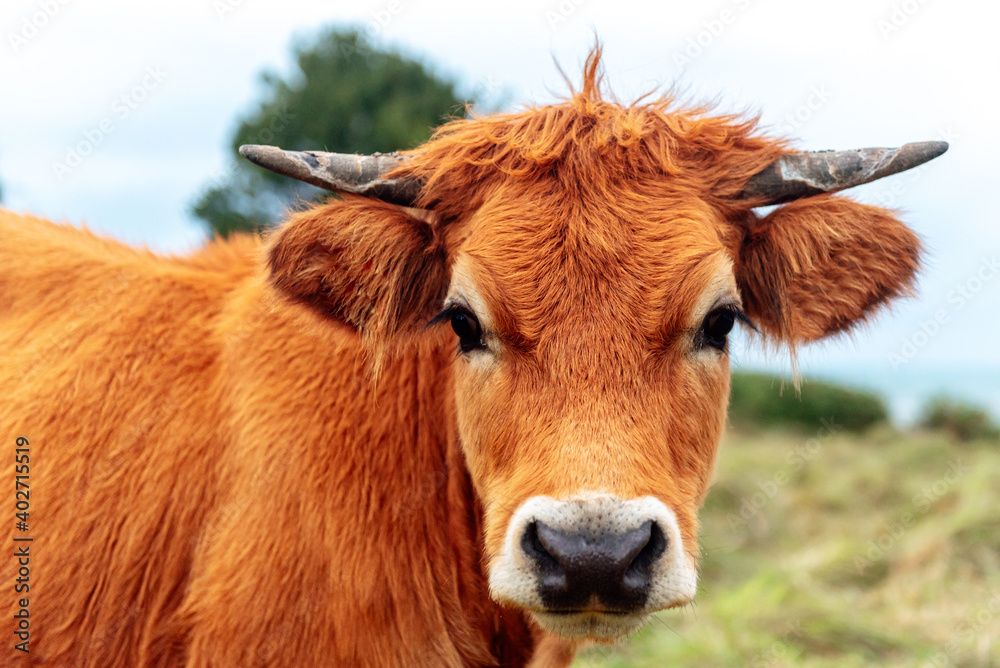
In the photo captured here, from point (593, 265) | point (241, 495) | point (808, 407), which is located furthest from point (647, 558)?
point (808, 407)

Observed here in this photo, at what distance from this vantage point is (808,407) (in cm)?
1888

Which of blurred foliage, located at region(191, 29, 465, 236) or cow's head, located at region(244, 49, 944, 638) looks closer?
cow's head, located at region(244, 49, 944, 638)

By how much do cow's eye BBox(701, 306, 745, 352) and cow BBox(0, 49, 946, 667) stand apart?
0.04 feet

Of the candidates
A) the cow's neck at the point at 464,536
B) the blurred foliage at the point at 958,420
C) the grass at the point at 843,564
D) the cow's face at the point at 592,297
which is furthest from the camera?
the blurred foliage at the point at 958,420

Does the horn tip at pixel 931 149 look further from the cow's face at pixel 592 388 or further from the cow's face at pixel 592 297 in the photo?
the cow's face at pixel 592 388

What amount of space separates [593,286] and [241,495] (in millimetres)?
1709

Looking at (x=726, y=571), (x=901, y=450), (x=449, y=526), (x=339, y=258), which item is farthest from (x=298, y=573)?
(x=901, y=450)

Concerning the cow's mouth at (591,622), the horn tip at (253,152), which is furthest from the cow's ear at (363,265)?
the cow's mouth at (591,622)

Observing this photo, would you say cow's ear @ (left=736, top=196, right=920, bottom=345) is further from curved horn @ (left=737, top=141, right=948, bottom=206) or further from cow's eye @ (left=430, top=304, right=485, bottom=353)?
cow's eye @ (left=430, top=304, right=485, bottom=353)

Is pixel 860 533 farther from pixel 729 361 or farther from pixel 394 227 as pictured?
pixel 394 227

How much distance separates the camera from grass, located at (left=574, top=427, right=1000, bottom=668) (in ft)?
20.3

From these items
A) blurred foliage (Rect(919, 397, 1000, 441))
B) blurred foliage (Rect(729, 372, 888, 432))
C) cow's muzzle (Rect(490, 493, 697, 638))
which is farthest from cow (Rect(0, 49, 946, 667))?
blurred foliage (Rect(729, 372, 888, 432))

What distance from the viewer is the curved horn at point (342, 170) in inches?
121

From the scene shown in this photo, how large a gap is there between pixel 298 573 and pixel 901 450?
448 inches
